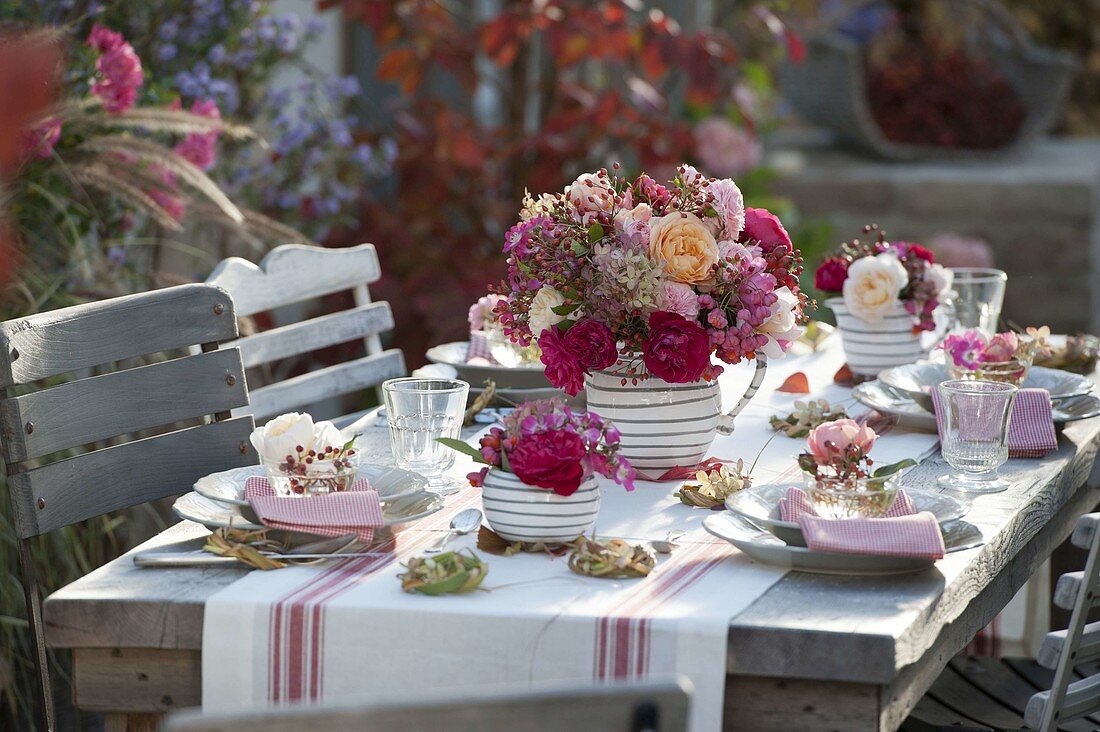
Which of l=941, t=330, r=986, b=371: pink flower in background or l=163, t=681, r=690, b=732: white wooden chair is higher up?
l=941, t=330, r=986, b=371: pink flower in background

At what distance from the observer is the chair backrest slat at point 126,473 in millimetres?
1755

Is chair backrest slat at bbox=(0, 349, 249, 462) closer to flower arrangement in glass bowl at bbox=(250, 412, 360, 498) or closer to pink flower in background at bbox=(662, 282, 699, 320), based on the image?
flower arrangement in glass bowl at bbox=(250, 412, 360, 498)

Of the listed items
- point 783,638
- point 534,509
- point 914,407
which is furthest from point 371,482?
point 914,407

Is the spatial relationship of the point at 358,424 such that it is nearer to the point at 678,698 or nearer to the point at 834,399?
the point at 834,399

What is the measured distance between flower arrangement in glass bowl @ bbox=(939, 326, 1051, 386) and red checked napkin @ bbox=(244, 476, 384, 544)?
1.07m

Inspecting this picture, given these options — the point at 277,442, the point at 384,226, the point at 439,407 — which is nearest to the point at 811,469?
the point at 439,407

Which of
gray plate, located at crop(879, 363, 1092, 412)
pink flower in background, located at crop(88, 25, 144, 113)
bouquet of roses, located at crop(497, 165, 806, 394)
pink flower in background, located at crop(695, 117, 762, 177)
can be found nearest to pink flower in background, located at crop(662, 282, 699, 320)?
bouquet of roses, located at crop(497, 165, 806, 394)

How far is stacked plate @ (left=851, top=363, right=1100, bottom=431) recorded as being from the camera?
84.3 inches

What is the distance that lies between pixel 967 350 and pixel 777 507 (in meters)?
0.76

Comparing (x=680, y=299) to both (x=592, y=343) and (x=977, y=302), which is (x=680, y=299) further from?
(x=977, y=302)

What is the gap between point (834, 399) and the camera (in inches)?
93.4

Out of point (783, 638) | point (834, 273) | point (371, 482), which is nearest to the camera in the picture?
point (783, 638)

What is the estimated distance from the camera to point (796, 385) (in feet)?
7.94

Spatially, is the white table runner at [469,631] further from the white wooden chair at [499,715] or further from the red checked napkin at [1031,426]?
the red checked napkin at [1031,426]
